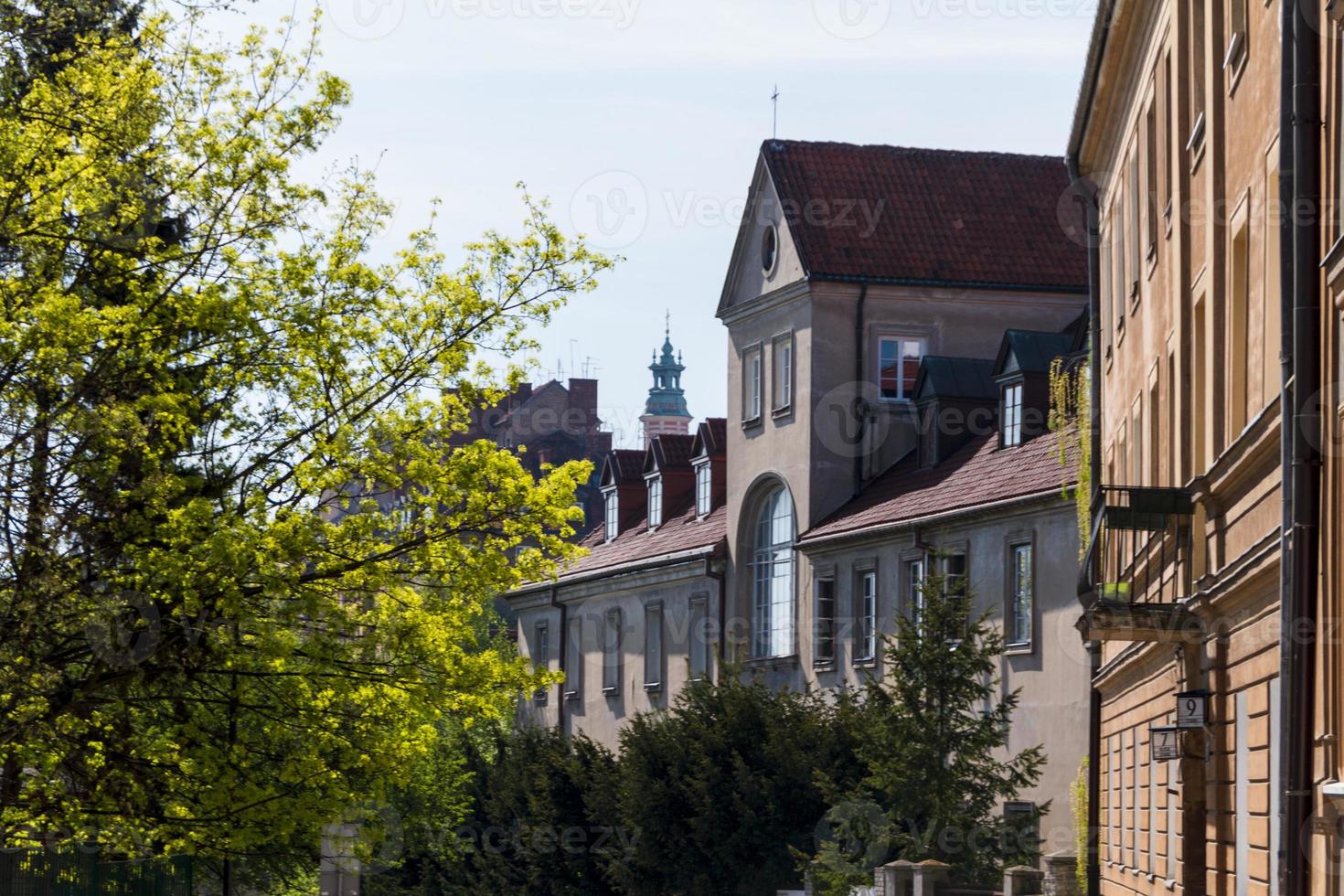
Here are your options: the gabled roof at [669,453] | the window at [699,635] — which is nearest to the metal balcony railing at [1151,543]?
the window at [699,635]

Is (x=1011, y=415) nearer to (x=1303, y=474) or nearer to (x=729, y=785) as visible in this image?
(x=729, y=785)

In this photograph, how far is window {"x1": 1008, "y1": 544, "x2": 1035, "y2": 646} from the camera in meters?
38.8

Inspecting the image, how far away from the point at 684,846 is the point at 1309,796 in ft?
90.7

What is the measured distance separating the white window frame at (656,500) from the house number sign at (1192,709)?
139 feet

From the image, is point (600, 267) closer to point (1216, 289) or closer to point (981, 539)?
point (1216, 289)

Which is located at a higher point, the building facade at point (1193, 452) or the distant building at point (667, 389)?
the distant building at point (667, 389)

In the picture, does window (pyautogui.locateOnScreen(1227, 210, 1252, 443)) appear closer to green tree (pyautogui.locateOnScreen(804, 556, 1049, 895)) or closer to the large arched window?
green tree (pyautogui.locateOnScreen(804, 556, 1049, 895))

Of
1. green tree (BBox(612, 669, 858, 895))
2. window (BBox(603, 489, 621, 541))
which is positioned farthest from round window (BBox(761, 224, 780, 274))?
window (BBox(603, 489, 621, 541))

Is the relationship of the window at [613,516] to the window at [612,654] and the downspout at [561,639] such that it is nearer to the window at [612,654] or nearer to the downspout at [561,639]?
the downspout at [561,639]

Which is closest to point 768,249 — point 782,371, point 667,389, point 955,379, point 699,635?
point 782,371

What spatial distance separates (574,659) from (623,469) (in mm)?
5872

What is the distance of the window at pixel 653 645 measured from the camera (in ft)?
185

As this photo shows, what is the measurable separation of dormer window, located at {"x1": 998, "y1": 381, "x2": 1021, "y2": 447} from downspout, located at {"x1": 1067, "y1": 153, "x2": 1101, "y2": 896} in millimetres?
11249

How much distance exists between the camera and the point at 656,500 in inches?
2416
